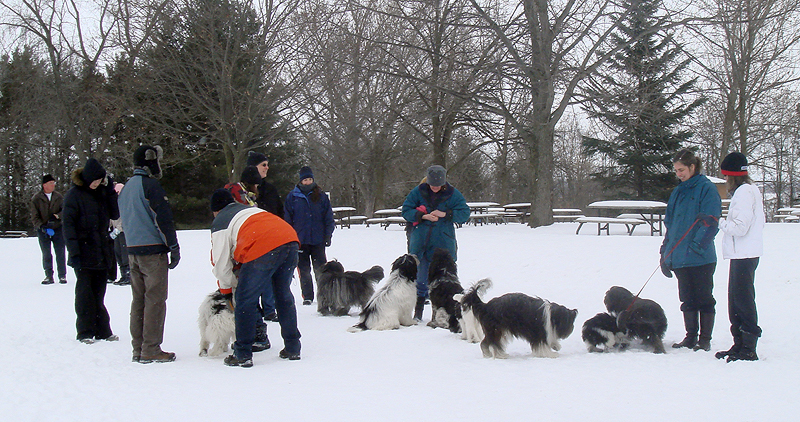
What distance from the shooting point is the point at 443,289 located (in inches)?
244

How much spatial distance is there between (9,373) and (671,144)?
26.9 metres

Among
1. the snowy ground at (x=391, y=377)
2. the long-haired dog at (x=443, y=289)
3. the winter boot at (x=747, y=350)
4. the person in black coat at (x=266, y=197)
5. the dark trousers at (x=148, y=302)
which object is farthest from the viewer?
the person in black coat at (x=266, y=197)

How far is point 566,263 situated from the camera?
9.55 meters

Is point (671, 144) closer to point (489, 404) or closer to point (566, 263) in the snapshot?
point (566, 263)

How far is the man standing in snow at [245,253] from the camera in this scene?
4664mm

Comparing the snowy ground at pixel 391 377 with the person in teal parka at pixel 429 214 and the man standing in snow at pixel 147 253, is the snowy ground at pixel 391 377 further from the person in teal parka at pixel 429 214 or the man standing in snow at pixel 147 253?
the person in teal parka at pixel 429 214

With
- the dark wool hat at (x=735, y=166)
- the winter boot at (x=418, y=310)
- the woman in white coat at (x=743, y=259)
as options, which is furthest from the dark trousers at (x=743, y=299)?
the winter boot at (x=418, y=310)

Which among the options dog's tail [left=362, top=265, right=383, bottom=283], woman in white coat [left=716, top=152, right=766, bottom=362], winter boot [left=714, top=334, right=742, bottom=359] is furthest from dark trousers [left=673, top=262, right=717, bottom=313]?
dog's tail [left=362, top=265, right=383, bottom=283]

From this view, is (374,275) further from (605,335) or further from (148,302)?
(605,335)

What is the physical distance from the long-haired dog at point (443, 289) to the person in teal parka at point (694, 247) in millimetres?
2097

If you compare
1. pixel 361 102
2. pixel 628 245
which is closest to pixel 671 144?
pixel 361 102

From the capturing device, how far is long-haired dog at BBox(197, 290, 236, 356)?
5.07m

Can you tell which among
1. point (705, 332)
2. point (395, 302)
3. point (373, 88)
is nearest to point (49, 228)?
point (395, 302)

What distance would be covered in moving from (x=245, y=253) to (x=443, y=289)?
237cm
